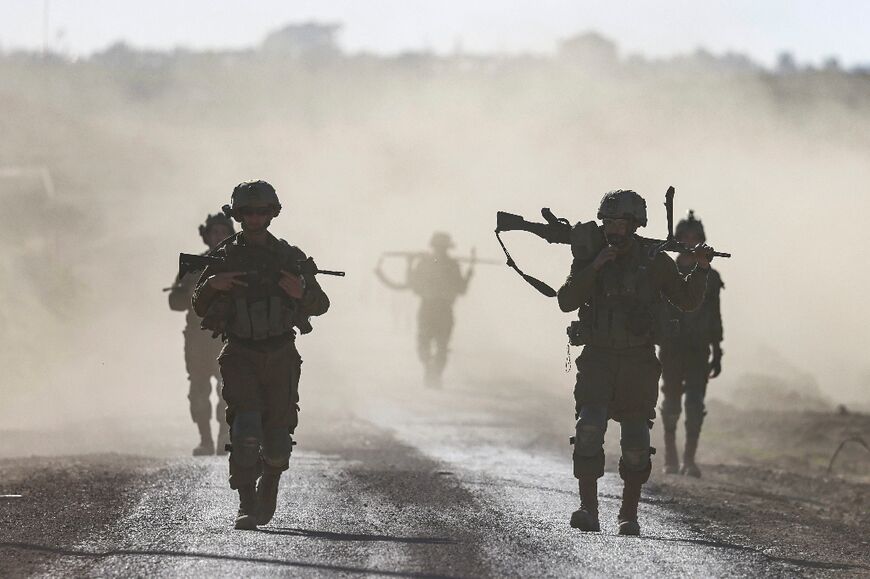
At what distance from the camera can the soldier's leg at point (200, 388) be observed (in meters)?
14.7

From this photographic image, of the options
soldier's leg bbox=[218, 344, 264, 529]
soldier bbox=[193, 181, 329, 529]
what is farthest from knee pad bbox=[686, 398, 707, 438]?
soldier's leg bbox=[218, 344, 264, 529]

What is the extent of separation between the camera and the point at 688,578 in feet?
28.0

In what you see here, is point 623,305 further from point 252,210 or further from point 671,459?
point 671,459

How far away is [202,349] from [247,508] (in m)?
5.12

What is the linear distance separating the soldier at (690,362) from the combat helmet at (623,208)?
15.1 feet

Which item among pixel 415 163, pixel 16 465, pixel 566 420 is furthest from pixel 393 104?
pixel 16 465

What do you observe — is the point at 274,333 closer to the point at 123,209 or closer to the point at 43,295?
the point at 43,295

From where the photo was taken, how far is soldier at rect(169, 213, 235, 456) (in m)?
14.3

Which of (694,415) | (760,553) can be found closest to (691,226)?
(694,415)

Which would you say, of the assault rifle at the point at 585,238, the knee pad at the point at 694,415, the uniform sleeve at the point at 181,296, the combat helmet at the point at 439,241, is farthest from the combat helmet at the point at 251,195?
the combat helmet at the point at 439,241

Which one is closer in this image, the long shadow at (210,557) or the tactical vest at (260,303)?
the long shadow at (210,557)

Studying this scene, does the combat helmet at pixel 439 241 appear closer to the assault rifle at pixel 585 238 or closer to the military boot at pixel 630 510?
the assault rifle at pixel 585 238

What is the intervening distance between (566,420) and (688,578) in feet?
43.2

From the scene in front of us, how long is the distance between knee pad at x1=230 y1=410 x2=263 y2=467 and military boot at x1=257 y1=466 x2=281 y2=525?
0.17 metres
